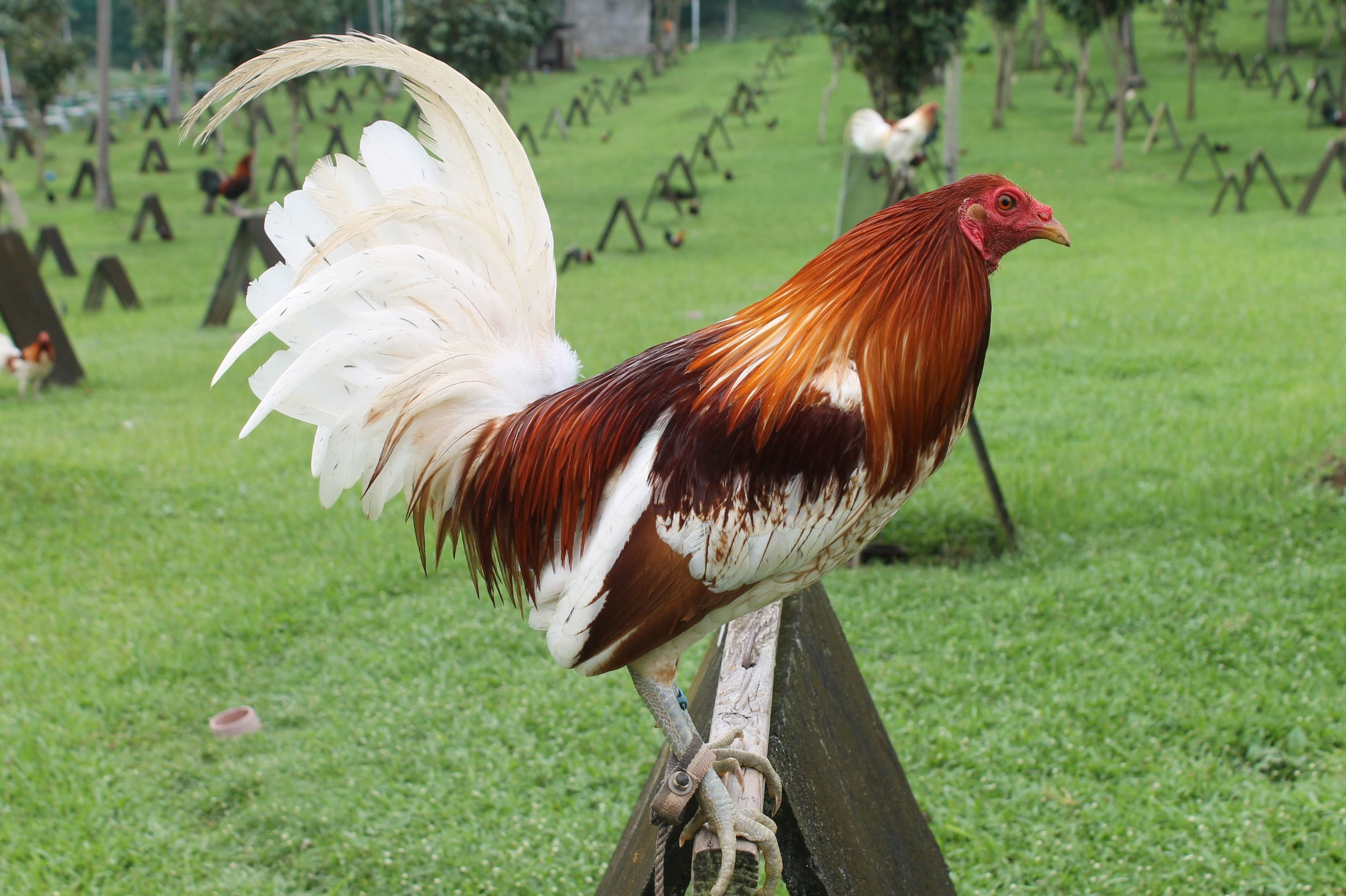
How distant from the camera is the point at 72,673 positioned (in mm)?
4383

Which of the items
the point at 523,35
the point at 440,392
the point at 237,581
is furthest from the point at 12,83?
the point at 440,392

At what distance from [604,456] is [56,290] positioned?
531 inches

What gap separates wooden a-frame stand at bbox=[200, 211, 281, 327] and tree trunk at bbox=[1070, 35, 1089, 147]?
51.8ft

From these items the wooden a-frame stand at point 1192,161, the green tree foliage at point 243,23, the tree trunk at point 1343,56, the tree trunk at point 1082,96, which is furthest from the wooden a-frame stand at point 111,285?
the tree trunk at point 1343,56

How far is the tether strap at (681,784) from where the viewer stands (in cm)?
191

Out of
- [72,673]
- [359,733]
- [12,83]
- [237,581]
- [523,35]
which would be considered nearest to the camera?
[359,733]

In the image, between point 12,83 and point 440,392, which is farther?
point 12,83

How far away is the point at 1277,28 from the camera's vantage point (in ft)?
99.5

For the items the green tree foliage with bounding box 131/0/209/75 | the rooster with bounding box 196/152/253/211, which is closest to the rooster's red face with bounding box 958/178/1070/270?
the rooster with bounding box 196/152/253/211

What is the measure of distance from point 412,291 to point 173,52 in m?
29.1

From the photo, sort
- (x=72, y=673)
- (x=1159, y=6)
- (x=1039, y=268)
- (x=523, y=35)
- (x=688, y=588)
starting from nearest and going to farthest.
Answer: (x=688, y=588), (x=72, y=673), (x=1039, y=268), (x=523, y=35), (x=1159, y=6)

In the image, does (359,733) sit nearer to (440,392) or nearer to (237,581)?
(237,581)

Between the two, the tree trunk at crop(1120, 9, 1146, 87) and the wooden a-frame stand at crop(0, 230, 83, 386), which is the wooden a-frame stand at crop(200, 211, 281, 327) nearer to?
the wooden a-frame stand at crop(0, 230, 83, 386)

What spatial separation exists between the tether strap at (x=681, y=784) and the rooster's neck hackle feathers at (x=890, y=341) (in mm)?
605
